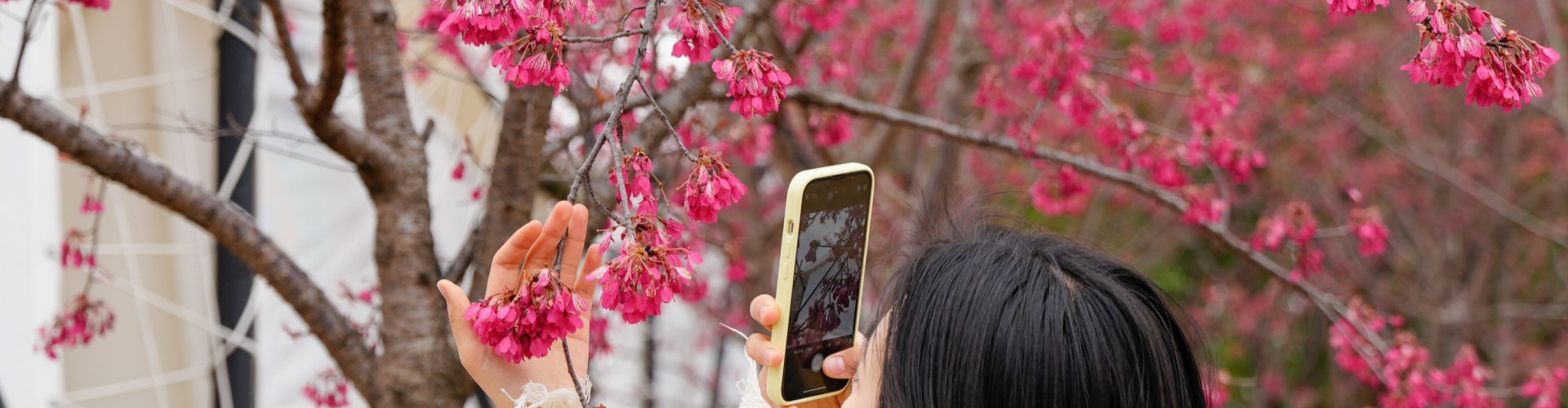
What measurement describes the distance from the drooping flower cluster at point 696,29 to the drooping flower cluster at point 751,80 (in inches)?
1.4

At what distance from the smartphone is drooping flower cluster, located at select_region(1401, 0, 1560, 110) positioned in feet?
2.16

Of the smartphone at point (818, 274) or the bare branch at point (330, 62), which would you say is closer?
the smartphone at point (818, 274)

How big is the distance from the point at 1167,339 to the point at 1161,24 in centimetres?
389

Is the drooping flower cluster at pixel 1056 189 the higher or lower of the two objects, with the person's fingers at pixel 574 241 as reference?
higher

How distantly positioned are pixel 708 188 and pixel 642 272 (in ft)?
0.41

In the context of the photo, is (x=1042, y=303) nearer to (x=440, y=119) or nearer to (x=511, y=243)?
(x=511, y=243)

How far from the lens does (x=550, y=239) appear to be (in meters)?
1.20

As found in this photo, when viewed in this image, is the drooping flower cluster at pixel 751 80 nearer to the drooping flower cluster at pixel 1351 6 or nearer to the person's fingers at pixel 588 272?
the person's fingers at pixel 588 272

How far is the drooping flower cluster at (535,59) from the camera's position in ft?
3.81

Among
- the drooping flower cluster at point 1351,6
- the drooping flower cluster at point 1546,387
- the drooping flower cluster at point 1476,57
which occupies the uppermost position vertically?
the drooping flower cluster at point 1351,6

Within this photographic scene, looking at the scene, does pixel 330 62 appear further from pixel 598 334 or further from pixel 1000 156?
pixel 1000 156

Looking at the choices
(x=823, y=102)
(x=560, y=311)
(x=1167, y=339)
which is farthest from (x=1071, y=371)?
(x=823, y=102)

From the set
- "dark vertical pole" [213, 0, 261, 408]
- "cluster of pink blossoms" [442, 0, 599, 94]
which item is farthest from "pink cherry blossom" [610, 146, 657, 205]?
"dark vertical pole" [213, 0, 261, 408]

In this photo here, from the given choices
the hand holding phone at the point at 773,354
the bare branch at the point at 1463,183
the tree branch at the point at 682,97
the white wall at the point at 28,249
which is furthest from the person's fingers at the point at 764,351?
the bare branch at the point at 1463,183
